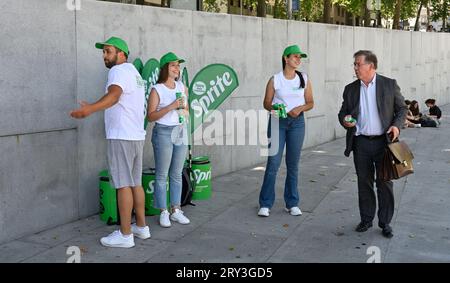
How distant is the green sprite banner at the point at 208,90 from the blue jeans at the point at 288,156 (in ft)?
5.59

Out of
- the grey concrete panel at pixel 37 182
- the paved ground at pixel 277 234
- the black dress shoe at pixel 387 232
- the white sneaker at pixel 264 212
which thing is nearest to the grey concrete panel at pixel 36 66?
the grey concrete panel at pixel 37 182

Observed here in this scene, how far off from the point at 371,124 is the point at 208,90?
119 inches

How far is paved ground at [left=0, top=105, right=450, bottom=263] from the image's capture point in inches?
196

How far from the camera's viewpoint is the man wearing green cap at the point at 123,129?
493 centimetres

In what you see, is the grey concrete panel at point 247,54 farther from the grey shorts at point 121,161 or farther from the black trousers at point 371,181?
the grey shorts at point 121,161

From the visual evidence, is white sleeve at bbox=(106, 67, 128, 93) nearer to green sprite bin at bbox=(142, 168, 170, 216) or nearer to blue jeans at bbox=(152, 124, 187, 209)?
blue jeans at bbox=(152, 124, 187, 209)

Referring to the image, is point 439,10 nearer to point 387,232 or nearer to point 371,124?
point 371,124

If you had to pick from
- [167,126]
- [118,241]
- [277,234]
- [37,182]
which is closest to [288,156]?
[277,234]

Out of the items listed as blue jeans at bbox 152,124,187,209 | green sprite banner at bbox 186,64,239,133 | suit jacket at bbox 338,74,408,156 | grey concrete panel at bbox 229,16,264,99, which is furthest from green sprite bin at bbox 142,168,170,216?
grey concrete panel at bbox 229,16,264,99

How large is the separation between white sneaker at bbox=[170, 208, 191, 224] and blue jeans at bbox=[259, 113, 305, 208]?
92 cm

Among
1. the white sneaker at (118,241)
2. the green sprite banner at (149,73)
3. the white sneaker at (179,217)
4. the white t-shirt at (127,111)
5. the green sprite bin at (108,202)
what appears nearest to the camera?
the white t-shirt at (127,111)
